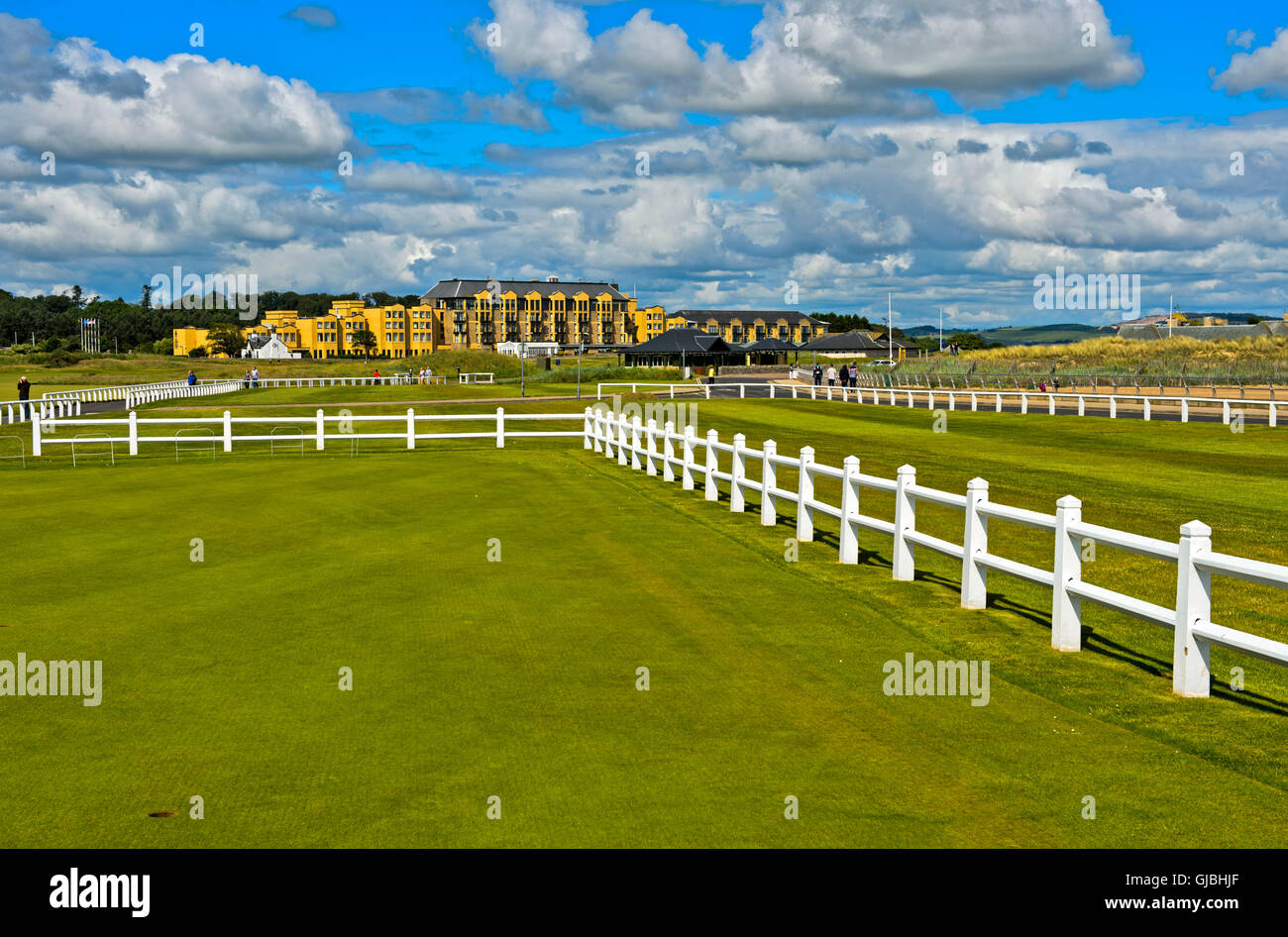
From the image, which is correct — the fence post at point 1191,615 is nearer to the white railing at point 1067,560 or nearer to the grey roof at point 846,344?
the white railing at point 1067,560

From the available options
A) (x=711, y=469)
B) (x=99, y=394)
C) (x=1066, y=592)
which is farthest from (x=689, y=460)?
(x=99, y=394)

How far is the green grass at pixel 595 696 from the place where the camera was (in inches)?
252

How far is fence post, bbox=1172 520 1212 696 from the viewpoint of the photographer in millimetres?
8398

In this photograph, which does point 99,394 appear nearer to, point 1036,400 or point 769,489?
point 1036,400

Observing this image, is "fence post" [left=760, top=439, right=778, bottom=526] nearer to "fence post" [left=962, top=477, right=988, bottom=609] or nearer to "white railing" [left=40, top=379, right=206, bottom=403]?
"fence post" [left=962, top=477, right=988, bottom=609]

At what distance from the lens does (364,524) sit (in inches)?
732

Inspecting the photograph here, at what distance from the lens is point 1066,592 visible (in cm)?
1018

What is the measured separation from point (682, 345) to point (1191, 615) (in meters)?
125

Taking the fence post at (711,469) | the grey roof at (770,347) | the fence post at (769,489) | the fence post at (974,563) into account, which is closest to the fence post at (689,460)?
the fence post at (711,469)

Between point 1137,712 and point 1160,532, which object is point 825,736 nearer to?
point 1137,712

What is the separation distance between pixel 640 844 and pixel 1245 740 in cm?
418

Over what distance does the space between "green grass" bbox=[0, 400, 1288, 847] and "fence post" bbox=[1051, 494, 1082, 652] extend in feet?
0.80
